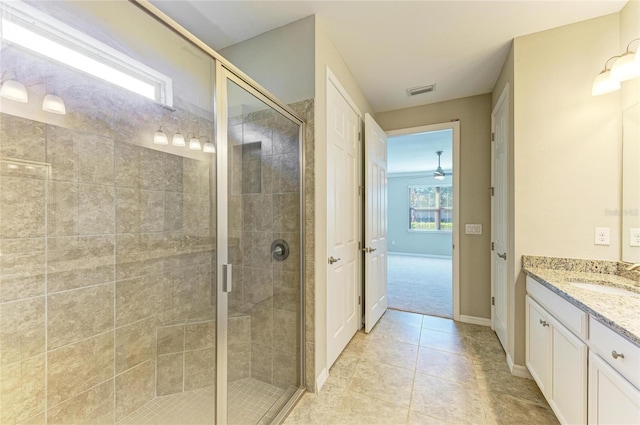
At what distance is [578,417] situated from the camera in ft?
4.04

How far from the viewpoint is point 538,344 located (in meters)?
1.71

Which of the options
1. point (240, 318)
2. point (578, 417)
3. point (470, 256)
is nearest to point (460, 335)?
point (470, 256)

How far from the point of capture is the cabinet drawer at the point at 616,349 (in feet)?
2.96

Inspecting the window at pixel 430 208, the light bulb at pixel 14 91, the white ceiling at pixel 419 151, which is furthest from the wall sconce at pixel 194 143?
the window at pixel 430 208

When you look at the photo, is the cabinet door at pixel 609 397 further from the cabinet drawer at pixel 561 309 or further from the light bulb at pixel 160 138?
the light bulb at pixel 160 138

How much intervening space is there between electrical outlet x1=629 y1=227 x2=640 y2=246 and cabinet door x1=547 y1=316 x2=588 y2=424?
0.77 m

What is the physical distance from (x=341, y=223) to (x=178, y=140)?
4.97 feet

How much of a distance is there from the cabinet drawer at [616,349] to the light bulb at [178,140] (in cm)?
267

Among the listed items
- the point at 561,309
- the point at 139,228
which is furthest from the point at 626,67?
the point at 139,228

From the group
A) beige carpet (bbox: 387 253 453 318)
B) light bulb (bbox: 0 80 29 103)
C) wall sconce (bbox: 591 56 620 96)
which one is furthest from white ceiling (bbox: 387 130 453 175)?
light bulb (bbox: 0 80 29 103)

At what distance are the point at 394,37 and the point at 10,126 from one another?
2.52 m

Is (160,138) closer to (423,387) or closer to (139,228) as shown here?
(139,228)

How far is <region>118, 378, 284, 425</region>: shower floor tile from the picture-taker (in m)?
1.46

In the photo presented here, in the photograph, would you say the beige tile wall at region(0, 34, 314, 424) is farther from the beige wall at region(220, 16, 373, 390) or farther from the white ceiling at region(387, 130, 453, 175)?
the white ceiling at region(387, 130, 453, 175)
